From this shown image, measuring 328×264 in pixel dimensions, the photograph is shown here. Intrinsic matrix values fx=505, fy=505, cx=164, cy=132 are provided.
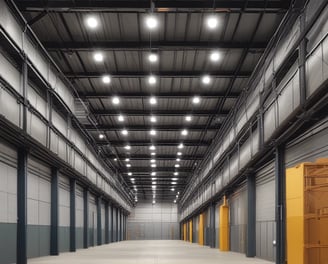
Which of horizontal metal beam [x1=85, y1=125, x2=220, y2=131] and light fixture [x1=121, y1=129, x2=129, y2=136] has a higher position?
horizontal metal beam [x1=85, y1=125, x2=220, y2=131]

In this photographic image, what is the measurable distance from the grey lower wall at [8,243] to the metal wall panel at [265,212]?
12.5m

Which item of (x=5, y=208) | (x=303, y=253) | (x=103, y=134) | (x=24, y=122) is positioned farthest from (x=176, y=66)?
(x=103, y=134)

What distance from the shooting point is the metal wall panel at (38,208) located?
90.7ft

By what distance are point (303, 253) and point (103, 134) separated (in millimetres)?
32995

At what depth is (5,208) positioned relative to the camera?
22.2 m

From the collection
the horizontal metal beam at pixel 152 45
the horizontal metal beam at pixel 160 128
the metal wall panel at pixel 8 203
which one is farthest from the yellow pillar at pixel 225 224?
the metal wall panel at pixel 8 203

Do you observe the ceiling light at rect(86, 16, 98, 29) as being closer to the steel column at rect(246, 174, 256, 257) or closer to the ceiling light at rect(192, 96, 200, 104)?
the ceiling light at rect(192, 96, 200, 104)

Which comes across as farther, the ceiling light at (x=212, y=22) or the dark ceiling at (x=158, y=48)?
the ceiling light at (x=212, y=22)

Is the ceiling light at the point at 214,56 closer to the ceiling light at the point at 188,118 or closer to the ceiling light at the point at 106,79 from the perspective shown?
the ceiling light at the point at 106,79

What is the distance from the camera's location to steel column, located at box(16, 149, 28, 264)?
23.1 metres

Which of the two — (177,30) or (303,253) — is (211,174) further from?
(303,253)

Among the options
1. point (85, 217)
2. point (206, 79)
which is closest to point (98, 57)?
point (206, 79)

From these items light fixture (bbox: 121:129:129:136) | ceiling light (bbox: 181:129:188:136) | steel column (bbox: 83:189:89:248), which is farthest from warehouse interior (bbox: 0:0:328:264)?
steel column (bbox: 83:189:89:248)

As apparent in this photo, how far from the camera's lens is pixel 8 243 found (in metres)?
22.4
